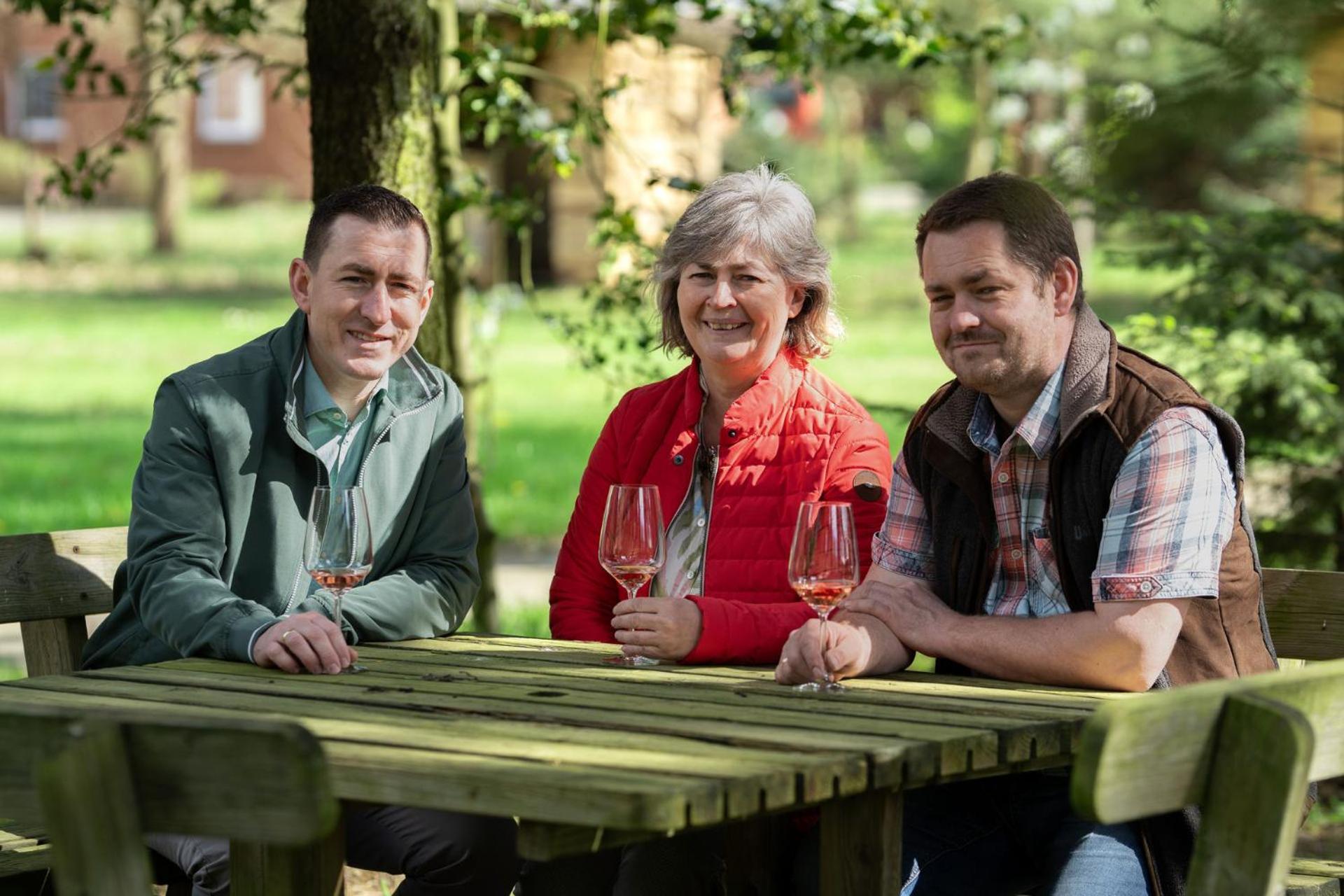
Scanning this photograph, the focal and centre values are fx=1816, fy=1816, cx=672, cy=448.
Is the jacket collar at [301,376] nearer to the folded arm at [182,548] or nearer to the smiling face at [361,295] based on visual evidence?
the smiling face at [361,295]

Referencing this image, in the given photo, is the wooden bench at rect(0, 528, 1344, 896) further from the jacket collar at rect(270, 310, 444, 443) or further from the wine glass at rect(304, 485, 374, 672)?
the wine glass at rect(304, 485, 374, 672)

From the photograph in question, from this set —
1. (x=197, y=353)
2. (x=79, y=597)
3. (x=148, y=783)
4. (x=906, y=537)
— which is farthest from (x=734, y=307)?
(x=197, y=353)

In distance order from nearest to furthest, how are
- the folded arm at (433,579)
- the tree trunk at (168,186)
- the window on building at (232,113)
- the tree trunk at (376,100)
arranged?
the folded arm at (433,579) < the tree trunk at (376,100) < the tree trunk at (168,186) < the window on building at (232,113)

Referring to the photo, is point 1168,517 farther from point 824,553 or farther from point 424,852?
point 424,852

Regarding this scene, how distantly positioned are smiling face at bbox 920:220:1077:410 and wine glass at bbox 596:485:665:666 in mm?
643

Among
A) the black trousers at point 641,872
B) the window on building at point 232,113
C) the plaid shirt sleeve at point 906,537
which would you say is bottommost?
the black trousers at point 641,872

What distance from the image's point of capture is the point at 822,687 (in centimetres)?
336

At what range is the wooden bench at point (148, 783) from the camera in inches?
88.3

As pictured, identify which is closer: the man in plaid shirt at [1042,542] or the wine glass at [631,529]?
the man in plaid shirt at [1042,542]

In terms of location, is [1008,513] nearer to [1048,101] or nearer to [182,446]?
[182,446]

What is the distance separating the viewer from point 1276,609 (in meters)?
4.05

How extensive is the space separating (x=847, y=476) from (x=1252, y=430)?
3026 millimetres

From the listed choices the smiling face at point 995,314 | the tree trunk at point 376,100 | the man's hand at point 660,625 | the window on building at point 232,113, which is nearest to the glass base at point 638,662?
the man's hand at point 660,625

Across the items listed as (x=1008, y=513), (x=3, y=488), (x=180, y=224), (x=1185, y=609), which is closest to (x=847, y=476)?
(x=1008, y=513)
